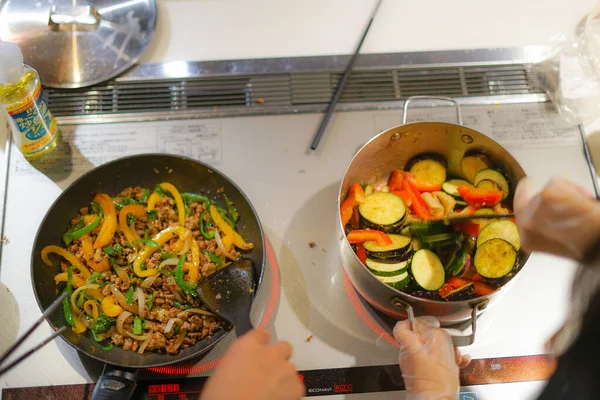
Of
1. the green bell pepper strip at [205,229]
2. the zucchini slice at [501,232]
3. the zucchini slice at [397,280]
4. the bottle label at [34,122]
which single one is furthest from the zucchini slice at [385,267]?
the bottle label at [34,122]

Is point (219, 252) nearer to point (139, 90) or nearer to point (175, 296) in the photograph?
point (175, 296)

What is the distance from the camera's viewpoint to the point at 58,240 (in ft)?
4.39

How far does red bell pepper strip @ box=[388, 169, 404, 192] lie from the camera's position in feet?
4.73

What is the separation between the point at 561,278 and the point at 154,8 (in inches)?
59.2

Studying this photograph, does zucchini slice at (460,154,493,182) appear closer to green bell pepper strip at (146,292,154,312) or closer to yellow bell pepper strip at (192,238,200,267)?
yellow bell pepper strip at (192,238,200,267)

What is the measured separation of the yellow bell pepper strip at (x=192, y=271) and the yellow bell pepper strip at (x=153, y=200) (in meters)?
0.21

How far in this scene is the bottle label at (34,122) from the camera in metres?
1.31

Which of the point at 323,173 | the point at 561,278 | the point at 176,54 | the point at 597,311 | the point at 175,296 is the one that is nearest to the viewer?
the point at 597,311

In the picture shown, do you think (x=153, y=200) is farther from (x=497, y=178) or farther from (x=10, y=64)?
(x=497, y=178)

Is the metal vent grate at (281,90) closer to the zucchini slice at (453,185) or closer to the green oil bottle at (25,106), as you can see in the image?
the green oil bottle at (25,106)

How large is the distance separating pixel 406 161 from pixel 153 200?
739 mm

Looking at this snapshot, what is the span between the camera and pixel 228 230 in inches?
54.1

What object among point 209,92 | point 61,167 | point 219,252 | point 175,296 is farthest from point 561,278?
point 61,167

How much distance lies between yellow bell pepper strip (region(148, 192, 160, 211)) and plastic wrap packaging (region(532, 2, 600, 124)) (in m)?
1.25
